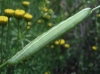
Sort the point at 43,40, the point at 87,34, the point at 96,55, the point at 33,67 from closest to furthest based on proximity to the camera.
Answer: the point at 43,40 < the point at 33,67 < the point at 96,55 < the point at 87,34

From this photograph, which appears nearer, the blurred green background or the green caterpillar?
the green caterpillar

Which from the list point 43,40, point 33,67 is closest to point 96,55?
point 33,67

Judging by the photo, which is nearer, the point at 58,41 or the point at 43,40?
the point at 43,40

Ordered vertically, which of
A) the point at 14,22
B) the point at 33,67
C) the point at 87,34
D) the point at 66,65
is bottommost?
the point at 66,65

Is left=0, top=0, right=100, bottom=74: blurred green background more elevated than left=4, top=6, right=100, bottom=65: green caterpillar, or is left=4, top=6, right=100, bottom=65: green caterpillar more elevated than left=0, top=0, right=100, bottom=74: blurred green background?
left=4, top=6, right=100, bottom=65: green caterpillar

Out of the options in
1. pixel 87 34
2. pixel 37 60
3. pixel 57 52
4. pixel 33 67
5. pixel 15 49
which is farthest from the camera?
pixel 87 34

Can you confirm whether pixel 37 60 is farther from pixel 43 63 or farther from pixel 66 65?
pixel 66 65

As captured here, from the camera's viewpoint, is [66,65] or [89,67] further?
[66,65]

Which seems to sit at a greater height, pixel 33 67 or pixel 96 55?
pixel 33 67

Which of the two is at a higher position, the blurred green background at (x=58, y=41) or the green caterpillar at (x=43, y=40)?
the green caterpillar at (x=43, y=40)

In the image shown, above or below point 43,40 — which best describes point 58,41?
below

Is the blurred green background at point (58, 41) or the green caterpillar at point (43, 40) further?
Answer: the blurred green background at point (58, 41)
